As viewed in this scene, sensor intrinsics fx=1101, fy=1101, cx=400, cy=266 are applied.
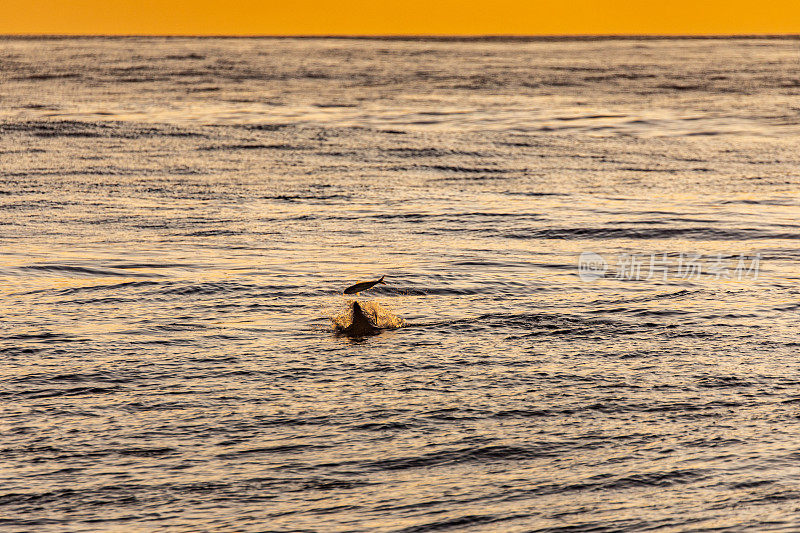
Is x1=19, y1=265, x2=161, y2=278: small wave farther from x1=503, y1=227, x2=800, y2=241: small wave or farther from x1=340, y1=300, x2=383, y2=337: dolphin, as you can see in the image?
x1=503, y1=227, x2=800, y2=241: small wave

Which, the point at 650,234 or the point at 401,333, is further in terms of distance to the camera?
the point at 650,234

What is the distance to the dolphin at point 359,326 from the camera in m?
9.36

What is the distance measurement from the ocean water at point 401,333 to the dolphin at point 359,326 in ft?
0.43

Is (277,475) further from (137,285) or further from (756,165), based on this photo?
(756,165)

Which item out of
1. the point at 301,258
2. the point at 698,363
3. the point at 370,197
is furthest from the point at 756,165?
the point at 698,363

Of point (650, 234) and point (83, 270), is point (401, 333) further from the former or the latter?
point (650, 234)

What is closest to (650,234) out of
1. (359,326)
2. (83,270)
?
(359,326)

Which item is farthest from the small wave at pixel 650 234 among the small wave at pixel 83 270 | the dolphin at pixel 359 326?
the small wave at pixel 83 270

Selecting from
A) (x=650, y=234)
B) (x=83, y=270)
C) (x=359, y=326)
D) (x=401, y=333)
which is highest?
(x=83, y=270)

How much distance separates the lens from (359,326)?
9414 millimetres

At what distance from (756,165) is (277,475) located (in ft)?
47.4

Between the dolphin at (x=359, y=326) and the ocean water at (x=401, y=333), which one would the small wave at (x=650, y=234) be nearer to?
the ocean water at (x=401, y=333)

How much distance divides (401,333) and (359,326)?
1.20ft

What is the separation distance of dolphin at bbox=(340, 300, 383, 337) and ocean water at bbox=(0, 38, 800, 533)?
0.13 meters
